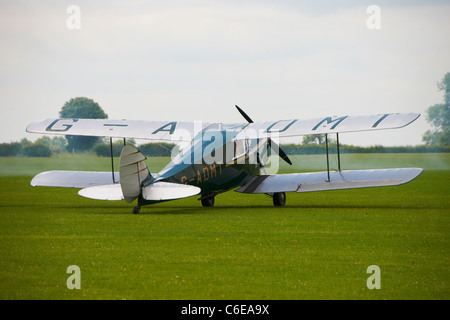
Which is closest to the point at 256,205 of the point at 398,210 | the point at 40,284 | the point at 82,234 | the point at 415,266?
the point at 398,210

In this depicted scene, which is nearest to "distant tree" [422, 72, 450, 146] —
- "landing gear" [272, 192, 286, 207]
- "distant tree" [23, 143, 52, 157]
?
"distant tree" [23, 143, 52, 157]

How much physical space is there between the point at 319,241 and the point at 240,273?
3.19 m

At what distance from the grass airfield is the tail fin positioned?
66cm

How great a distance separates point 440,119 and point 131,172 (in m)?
59.7

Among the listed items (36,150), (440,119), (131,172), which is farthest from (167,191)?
(440,119)

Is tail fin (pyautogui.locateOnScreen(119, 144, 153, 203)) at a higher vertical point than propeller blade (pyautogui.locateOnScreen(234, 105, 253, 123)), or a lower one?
lower

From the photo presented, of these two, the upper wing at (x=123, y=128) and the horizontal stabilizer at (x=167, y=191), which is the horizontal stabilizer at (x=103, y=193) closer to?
the horizontal stabilizer at (x=167, y=191)

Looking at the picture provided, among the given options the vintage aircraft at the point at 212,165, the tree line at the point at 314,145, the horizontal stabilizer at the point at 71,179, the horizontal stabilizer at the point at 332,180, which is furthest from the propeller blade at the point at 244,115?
the tree line at the point at 314,145

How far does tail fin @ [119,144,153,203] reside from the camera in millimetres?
15844

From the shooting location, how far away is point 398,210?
1847cm

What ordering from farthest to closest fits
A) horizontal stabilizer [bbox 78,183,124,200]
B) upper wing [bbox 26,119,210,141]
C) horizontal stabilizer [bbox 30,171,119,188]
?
horizontal stabilizer [bbox 30,171,119,188]
upper wing [bbox 26,119,210,141]
horizontal stabilizer [bbox 78,183,124,200]

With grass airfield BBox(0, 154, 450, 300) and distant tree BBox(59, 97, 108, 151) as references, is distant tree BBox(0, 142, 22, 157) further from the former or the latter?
grass airfield BBox(0, 154, 450, 300)

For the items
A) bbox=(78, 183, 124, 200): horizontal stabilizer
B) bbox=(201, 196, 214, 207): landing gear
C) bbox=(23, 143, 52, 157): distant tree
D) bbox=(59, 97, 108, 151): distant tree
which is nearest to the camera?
bbox=(78, 183, 124, 200): horizontal stabilizer
